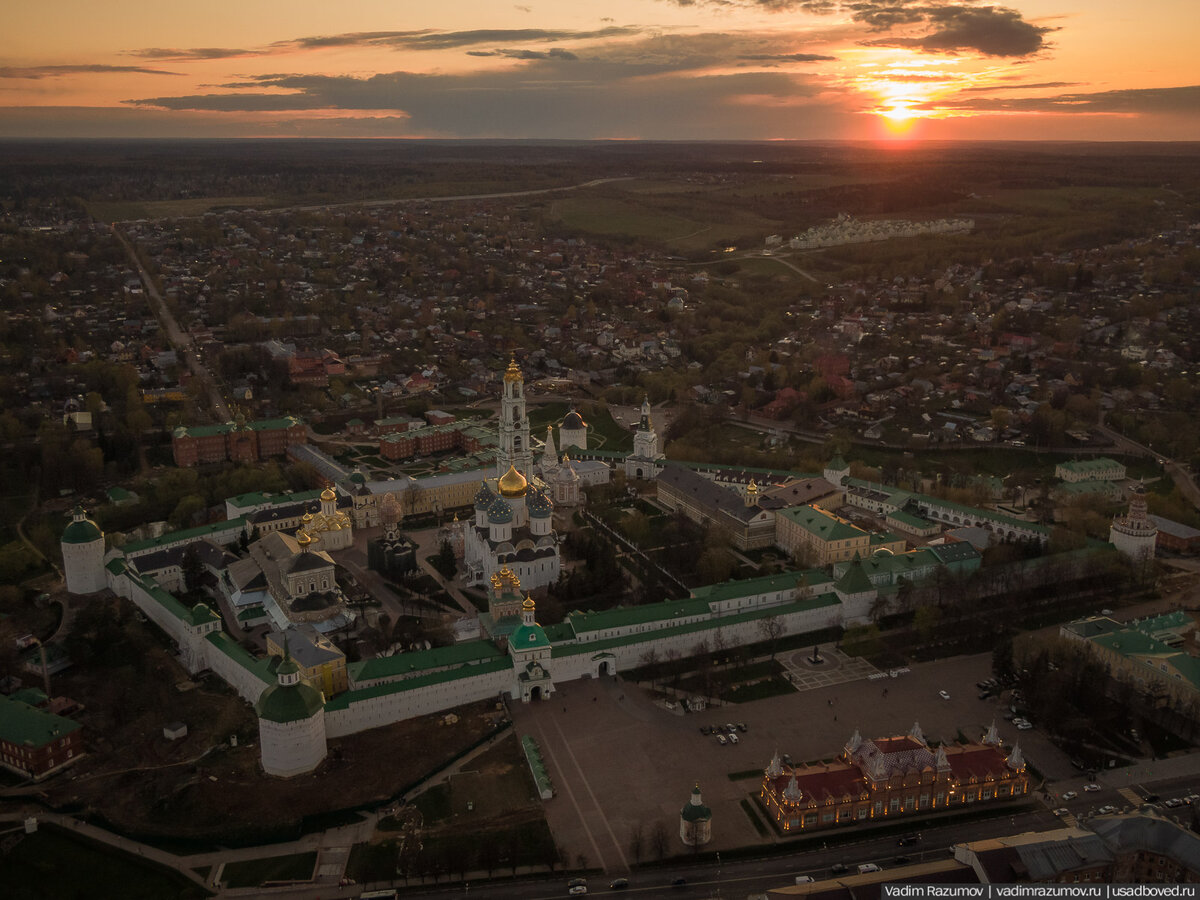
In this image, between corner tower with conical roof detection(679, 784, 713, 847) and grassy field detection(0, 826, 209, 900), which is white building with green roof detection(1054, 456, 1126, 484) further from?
grassy field detection(0, 826, 209, 900)

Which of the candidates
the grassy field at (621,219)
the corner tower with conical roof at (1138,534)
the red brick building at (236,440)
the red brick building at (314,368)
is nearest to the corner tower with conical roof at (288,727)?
the red brick building at (236,440)

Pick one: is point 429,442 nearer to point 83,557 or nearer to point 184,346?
point 83,557

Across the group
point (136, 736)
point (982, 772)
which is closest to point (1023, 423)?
point (982, 772)

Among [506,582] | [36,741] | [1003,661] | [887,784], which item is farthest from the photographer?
[506,582]

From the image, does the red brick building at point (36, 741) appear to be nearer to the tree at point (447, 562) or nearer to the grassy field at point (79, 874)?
the grassy field at point (79, 874)

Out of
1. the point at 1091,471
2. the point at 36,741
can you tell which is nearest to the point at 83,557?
the point at 36,741

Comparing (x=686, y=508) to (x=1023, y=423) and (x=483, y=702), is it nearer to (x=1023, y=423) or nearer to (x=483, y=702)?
(x=483, y=702)

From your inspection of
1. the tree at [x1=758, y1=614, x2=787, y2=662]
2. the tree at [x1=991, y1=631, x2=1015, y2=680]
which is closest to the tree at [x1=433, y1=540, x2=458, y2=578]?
the tree at [x1=758, y1=614, x2=787, y2=662]
